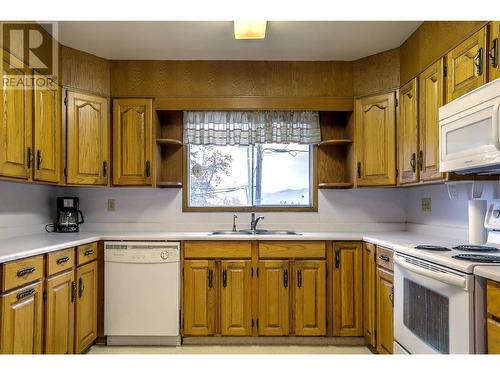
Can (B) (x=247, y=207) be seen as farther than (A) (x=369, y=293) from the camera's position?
Yes

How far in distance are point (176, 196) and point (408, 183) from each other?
2.01 metres

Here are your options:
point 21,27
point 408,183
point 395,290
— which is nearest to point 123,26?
point 21,27

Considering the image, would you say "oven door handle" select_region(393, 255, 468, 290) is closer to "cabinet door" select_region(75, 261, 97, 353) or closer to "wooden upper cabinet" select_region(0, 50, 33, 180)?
"cabinet door" select_region(75, 261, 97, 353)

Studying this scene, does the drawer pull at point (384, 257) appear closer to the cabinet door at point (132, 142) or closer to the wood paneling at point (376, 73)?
the wood paneling at point (376, 73)

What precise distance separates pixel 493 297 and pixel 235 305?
6.11ft

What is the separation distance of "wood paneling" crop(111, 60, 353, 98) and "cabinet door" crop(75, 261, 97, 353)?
155cm

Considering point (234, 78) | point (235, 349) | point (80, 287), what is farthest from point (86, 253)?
point (234, 78)

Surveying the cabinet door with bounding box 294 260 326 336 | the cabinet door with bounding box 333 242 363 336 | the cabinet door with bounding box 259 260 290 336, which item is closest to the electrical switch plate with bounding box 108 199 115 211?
the cabinet door with bounding box 259 260 290 336

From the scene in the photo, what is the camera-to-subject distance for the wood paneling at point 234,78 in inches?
124

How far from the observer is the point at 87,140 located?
2961 mm

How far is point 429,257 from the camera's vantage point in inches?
71.1

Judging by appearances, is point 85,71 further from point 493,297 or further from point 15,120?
point 493,297

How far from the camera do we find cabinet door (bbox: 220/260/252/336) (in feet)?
9.28
